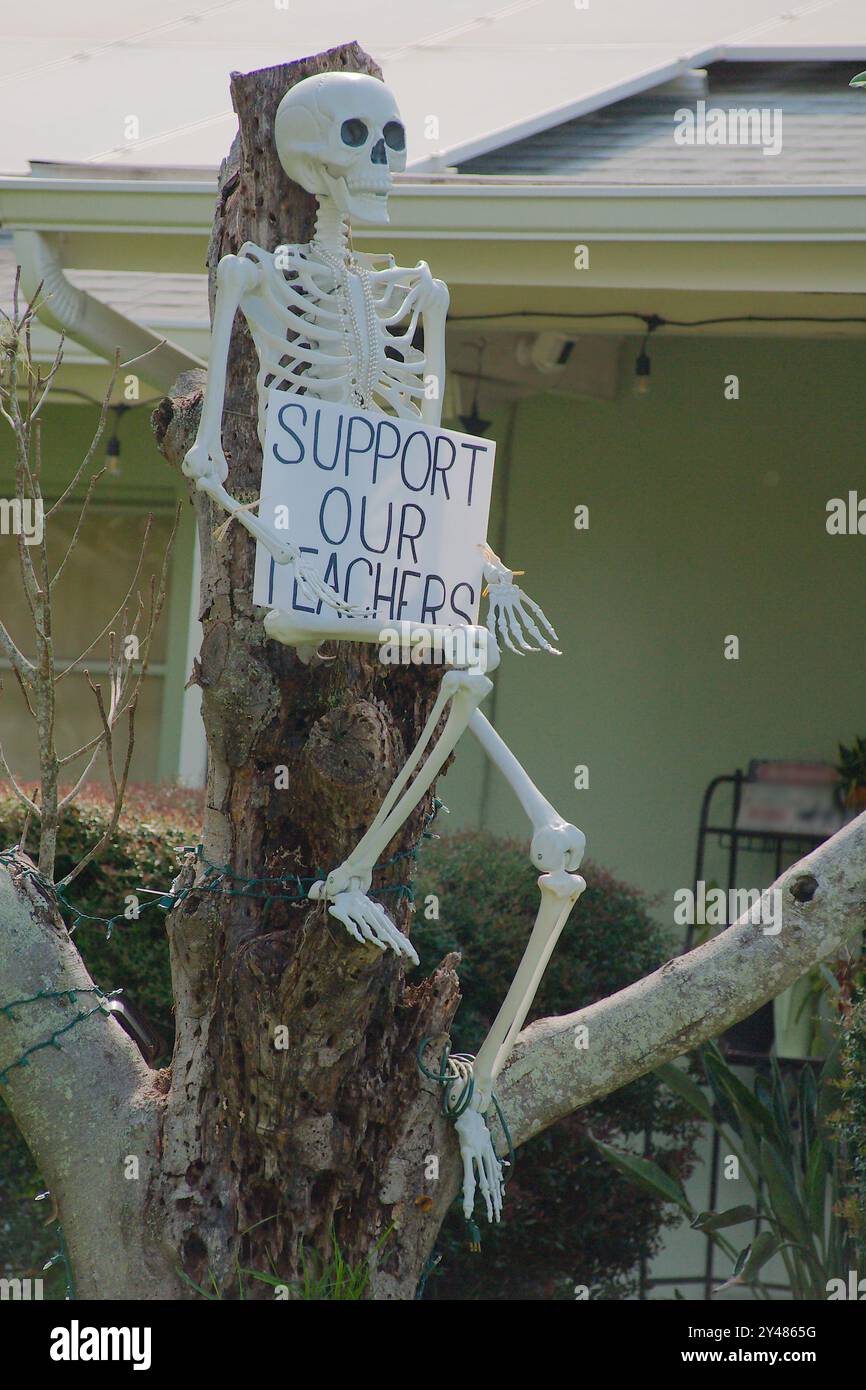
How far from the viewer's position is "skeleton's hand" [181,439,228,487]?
272cm

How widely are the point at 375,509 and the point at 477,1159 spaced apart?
1.38 meters

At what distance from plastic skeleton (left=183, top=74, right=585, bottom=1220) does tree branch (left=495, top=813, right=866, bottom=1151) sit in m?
0.12

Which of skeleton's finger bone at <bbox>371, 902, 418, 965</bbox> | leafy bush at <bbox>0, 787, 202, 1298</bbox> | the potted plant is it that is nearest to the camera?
skeleton's finger bone at <bbox>371, 902, 418, 965</bbox>

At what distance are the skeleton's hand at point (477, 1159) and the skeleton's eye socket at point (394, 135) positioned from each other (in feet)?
6.51

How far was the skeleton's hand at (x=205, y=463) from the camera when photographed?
2.72 meters

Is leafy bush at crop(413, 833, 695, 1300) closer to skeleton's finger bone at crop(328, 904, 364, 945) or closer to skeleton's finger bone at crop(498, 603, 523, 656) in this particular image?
skeleton's finger bone at crop(498, 603, 523, 656)

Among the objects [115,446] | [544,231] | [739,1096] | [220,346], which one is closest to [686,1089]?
[739,1096]

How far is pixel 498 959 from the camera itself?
15.9 feet

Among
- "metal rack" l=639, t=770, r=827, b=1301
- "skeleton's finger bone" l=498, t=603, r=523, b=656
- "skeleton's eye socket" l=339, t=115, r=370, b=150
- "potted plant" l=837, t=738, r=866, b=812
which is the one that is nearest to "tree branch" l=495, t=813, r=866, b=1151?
"skeleton's finger bone" l=498, t=603, r=523, b=656

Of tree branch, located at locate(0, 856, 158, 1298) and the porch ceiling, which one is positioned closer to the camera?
tree branch, located at locate(0, 856, 158, 1298)

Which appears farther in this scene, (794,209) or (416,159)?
(416,159)

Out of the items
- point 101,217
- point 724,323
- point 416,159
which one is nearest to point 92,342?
point 101,217
